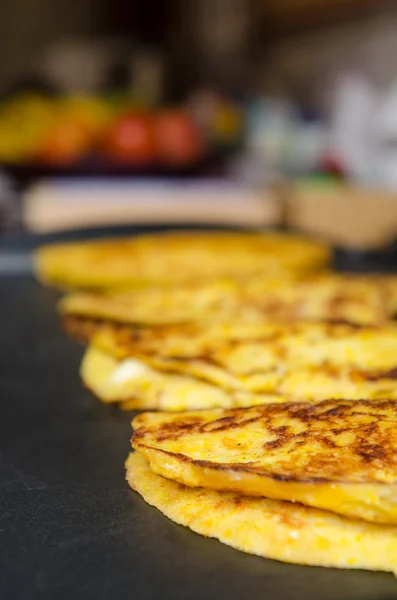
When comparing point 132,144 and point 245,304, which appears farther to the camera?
point 132,144

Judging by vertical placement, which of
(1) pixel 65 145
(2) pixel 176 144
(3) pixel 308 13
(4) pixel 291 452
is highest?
(3) pixel 308 13

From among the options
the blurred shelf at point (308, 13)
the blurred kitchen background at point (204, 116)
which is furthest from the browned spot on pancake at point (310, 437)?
the blurred shelf at point (308, 13)

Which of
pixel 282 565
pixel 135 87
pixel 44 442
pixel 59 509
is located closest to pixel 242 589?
pixel 282 565

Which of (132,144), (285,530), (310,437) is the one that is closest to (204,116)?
(132,144)

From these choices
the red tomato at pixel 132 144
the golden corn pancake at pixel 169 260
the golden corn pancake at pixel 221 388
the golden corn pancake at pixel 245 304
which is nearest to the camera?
the golden corn pancake at pixel 221 388

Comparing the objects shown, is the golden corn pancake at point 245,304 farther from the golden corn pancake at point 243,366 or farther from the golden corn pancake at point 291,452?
the golden corn pancake at point 291,452

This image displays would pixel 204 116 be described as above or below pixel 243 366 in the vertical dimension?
above

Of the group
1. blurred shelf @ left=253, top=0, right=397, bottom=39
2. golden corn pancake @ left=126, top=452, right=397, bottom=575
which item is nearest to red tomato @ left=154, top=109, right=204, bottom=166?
blurred shelf @ left=253, top=0, right=397, bottom=39

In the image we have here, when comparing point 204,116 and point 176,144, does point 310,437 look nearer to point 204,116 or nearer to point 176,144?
point 176,144

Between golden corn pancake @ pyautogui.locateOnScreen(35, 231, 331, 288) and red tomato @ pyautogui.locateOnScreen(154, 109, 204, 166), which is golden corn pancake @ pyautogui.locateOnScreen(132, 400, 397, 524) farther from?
red tomato @ pyautogui.locateOnScreen(154, 109, 204, 166)
